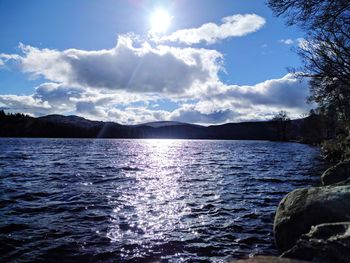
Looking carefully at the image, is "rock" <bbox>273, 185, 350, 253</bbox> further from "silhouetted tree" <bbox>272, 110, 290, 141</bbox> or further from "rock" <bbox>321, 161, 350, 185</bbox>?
"silhouetted tree" <bbox>272, 110, 290, 141</bbox>

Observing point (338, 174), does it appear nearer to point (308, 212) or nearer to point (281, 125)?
point (308, 212)

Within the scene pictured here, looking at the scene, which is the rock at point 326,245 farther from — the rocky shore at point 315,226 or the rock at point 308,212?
the rock at point 308,212

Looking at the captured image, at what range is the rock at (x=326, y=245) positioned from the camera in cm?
624

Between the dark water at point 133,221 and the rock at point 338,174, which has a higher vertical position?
the rock at point 338,174

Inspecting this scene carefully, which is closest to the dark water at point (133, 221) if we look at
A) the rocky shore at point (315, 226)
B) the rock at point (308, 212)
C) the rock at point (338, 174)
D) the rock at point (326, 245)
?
the rock at point (308, 212)

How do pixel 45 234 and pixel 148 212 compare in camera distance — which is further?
pixel 148 212

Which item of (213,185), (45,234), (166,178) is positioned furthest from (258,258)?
(166,178)

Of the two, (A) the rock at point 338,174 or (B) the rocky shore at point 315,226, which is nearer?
(B) the rocky shore at point 315,226

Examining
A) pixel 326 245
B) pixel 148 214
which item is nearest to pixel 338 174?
pixel 148 214

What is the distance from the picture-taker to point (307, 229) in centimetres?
905

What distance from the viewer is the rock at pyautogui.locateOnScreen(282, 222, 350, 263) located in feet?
20.5

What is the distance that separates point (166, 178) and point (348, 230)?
2006 cm

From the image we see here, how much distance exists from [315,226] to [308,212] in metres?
1.55

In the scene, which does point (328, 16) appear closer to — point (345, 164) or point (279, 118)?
point (345, 164)
